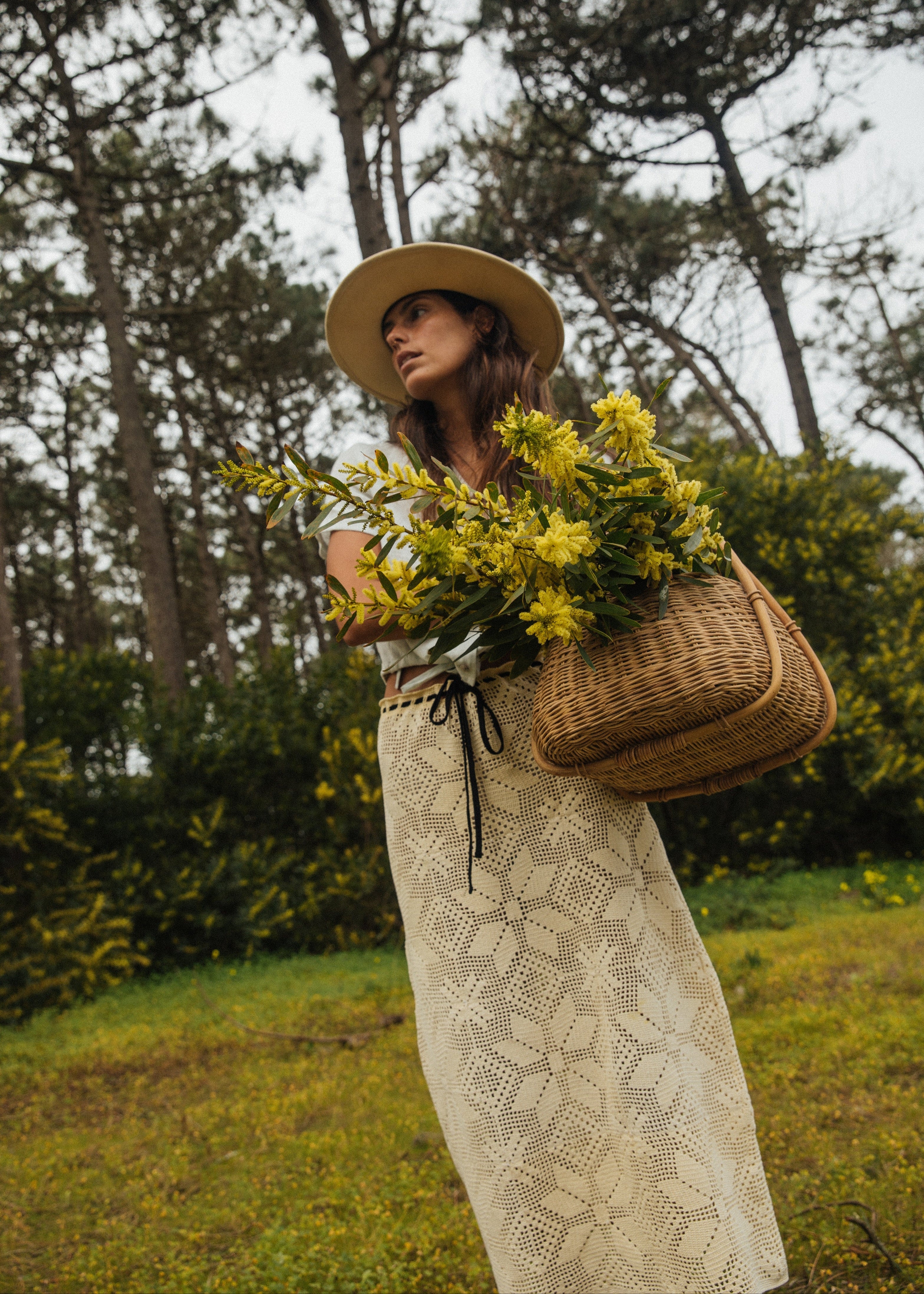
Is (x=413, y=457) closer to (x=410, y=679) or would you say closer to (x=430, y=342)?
(x=410, y=679)

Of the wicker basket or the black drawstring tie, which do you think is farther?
the black drawstring tie

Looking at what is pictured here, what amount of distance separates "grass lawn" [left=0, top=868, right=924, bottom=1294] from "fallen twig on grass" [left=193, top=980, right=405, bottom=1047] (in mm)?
41

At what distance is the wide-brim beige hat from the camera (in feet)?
5.77

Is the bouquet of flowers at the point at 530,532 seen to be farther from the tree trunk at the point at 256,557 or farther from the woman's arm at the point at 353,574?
the tree trunk at the point at 256,557

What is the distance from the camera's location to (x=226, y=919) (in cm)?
573

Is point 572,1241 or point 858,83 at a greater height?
point 858,83

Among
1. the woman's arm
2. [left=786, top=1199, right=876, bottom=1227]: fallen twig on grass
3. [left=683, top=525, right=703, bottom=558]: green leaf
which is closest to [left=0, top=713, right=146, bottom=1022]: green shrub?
[left=786, top=1199, right=876, bottom=1227]: fallen twig on grass

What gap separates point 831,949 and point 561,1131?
136 inches

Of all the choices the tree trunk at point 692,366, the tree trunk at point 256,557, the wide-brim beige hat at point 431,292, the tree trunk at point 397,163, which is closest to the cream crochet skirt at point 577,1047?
the wide-brim beige hat at point 431,292

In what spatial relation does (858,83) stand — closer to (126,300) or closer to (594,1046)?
(126,300)

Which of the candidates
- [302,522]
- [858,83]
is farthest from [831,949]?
[302,522]

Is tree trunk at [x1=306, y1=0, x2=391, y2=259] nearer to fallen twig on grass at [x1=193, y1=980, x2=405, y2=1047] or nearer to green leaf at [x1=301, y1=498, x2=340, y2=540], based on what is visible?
fallen twig on grass at [x1=193, y1=980, x2=405, y2=1047]

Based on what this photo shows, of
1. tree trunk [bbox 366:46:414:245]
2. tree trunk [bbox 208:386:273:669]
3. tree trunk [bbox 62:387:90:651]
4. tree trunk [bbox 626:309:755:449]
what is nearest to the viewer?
tree trunk [bbox 366:46:414:245]

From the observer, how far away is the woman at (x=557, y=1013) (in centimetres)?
132
